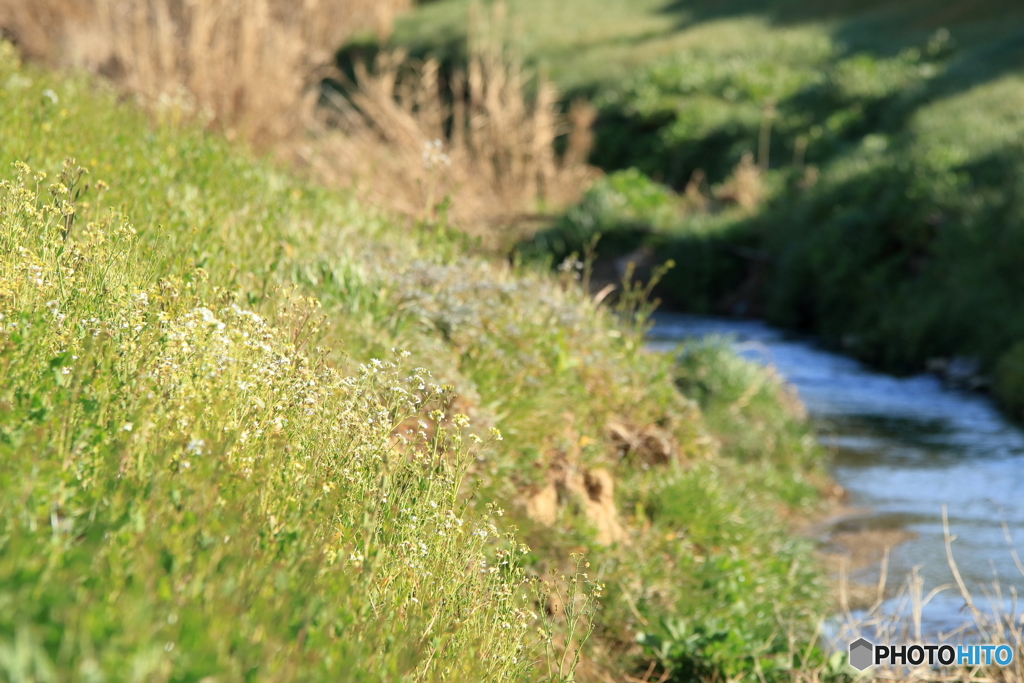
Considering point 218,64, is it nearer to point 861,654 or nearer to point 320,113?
point 320,113

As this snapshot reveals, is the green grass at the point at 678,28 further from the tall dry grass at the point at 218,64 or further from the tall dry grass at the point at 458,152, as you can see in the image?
the tall dry grass at the point at 218,64

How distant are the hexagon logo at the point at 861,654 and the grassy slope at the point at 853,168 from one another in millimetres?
5454

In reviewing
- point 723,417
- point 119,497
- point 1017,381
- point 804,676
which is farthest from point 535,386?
point 1017,381

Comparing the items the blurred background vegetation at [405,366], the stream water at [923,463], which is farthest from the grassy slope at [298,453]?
the stream water at [923,463]

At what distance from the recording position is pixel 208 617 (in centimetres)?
175

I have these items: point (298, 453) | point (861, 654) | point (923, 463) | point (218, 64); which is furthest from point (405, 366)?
point (218, 64)

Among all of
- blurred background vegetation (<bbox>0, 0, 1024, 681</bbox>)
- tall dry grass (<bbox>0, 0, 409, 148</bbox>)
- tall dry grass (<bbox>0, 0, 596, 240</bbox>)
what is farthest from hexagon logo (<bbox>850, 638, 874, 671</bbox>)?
tall dry grass (<bbox>0, 0, 409, 148</bbox>)

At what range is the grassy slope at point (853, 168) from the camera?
11.1 m

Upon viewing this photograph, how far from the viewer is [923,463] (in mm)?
7996

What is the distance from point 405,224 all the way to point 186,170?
7.09 feet

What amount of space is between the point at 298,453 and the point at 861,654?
2.54m

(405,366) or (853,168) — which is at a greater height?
(853,168)

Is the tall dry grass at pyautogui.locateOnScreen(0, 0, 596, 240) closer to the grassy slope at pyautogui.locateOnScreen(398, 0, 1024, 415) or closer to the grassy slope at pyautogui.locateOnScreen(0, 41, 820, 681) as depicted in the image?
the grassy slope at pyautogui.locateOnScreen(398, 0, 1024, 415)

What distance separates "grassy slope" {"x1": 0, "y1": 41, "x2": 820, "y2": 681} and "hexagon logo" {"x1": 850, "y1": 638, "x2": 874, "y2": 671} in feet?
0.82
